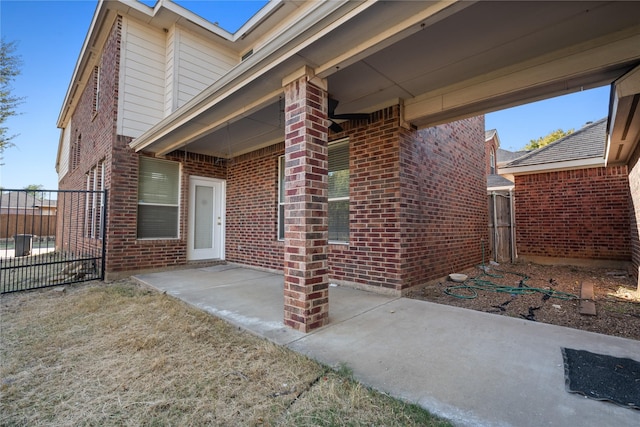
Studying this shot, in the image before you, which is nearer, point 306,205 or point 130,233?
point 306,205

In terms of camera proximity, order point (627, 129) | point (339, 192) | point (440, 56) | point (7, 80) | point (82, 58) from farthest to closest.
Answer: point (7, 80), point (82, 58), point (339, 192), point (627, 129), point (440, 56)

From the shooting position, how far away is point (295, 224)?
9.93ft

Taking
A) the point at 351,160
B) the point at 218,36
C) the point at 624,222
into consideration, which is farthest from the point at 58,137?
the point at 624,222

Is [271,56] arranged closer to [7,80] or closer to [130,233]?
[130,233]

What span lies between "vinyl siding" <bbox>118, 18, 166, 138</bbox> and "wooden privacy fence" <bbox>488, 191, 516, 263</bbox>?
8919mm

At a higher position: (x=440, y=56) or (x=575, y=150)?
(x=575, y=150)

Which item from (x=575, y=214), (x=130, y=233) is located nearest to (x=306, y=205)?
(x=130, y=233)

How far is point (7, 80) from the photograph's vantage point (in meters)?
9.73

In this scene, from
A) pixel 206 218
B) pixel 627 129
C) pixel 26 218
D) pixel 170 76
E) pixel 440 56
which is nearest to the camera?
pixel 440 56

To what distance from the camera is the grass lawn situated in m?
1.72

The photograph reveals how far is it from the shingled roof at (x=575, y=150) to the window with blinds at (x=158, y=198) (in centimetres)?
890

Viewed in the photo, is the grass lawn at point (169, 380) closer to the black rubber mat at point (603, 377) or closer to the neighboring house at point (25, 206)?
the black rubber mat at point (603, 377)

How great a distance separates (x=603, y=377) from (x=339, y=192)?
3.81m

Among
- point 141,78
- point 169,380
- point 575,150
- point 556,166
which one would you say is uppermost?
point 141,78
